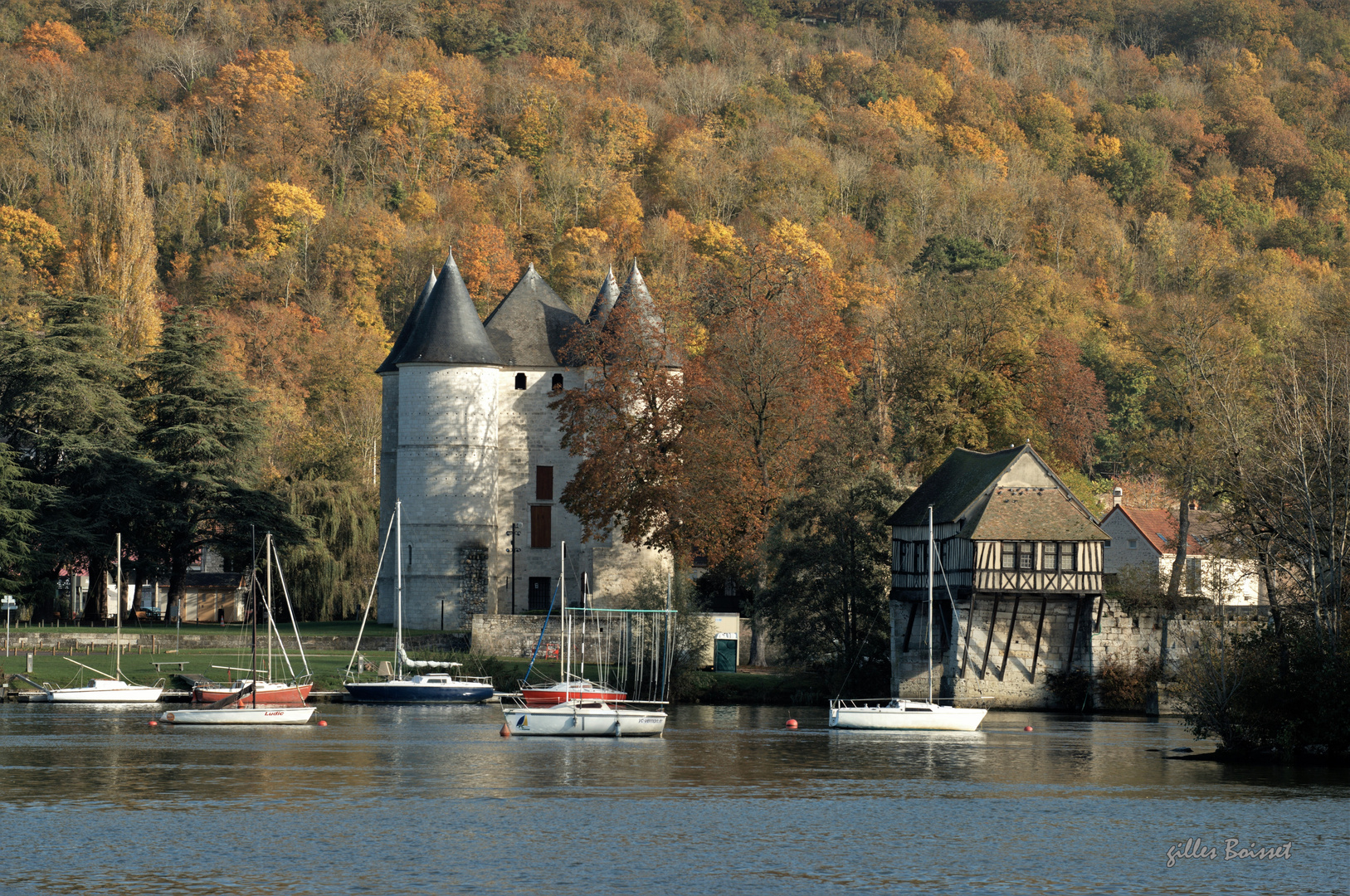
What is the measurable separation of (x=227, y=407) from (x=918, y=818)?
152 feet

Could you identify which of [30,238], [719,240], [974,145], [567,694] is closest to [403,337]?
[567,694]

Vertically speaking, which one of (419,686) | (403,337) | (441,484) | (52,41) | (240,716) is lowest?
(240,716)

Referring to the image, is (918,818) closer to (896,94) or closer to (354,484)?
(354,484)

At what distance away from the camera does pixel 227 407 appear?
70.6 metres

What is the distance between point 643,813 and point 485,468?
39.7m

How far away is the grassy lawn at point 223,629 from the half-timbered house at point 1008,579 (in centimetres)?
2164

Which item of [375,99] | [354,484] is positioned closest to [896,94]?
[375,99]

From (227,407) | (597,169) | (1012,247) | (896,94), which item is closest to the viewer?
(227,407)

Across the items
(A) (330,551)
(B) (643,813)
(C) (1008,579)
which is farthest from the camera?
(A) (330,551)

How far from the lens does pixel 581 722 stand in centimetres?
4744

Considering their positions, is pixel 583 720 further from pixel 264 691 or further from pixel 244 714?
pixel 264 691

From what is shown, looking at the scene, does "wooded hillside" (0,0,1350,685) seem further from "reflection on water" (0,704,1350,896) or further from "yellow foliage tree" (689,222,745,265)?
"reflection on water" (0,704,1350,896)

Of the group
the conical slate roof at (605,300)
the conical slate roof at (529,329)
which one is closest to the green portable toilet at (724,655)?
the conical slate roof at (529,329)

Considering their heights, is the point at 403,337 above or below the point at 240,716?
above
